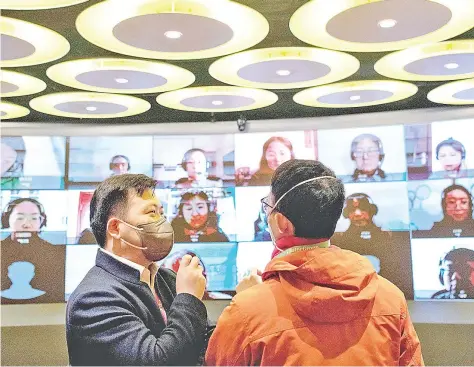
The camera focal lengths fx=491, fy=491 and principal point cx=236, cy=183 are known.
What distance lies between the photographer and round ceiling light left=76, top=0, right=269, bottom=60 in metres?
3.02

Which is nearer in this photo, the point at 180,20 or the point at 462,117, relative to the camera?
the point at 180,20

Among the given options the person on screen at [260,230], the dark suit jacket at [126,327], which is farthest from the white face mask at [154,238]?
the person on screen at [260,230]

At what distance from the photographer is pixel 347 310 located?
129 centimetres

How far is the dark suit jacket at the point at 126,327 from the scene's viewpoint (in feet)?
4.29

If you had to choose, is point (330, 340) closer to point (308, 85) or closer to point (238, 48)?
point (238, 48)

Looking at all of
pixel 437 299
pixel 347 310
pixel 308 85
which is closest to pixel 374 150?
pixel 308 85

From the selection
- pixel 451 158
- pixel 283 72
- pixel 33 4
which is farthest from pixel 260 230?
pixel 33 4

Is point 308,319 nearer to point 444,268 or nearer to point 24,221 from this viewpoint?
point 444,268

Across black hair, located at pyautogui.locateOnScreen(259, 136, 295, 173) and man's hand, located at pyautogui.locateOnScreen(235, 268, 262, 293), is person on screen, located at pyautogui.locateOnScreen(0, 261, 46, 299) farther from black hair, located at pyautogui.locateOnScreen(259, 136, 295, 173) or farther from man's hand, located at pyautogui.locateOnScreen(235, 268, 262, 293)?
man's hand, located at pyautogui.locateOnScreen(235, 268, 262, 293)

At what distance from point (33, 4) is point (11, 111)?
8.55ft

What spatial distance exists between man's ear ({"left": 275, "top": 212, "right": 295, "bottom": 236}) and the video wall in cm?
386

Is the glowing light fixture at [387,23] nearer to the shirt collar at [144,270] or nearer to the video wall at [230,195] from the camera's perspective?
the video wall at [230,195]

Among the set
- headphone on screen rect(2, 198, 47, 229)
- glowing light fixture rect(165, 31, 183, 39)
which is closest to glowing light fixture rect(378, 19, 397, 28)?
glowing light fixture rect(165, 31, 183, 39)

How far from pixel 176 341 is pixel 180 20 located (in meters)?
2.29
